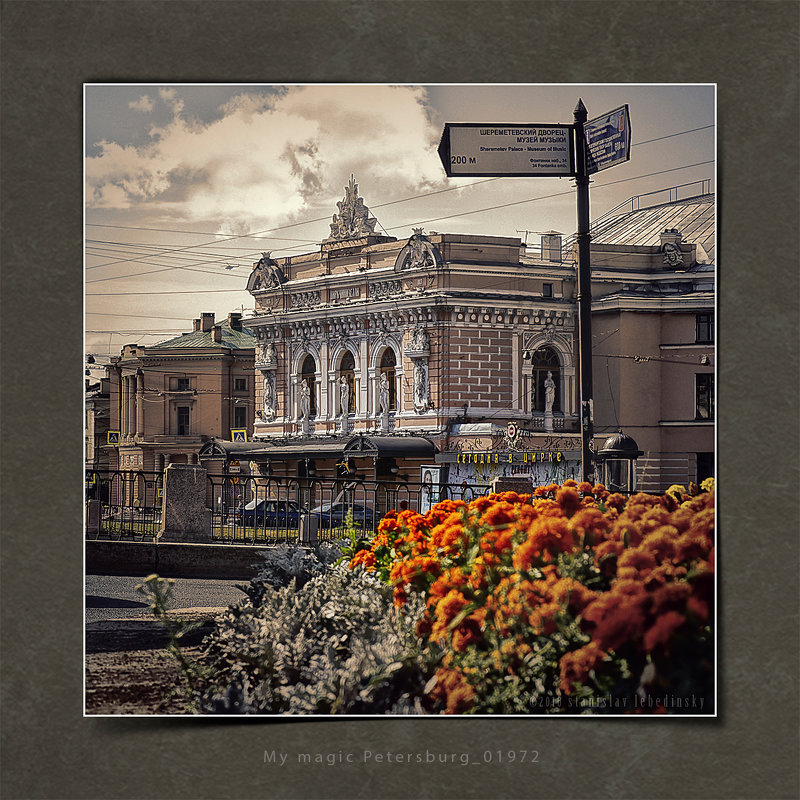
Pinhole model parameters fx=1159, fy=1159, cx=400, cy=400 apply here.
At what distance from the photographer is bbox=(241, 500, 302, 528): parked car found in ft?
22.5

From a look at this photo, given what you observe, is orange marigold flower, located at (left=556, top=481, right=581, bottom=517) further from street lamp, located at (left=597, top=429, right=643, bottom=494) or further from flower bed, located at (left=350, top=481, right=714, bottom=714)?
street lamp, located at (left=597, top=429, right=643, bottom=494)

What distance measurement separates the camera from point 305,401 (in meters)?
7.08

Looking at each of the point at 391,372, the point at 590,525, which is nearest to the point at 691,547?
the point at 590,525

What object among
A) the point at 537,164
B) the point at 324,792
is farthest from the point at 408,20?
the point at 324,792

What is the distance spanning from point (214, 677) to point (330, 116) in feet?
9.96

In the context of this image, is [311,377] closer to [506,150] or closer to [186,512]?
[186,512]

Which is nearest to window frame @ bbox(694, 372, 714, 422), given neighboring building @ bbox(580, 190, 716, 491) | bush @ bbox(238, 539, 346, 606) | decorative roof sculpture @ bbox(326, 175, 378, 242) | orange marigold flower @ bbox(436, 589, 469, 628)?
neighboring building @ bbox(580, 190, 716, 491)

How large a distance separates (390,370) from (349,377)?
0.33m

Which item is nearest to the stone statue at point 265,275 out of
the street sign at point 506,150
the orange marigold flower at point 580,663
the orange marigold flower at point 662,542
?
the street sign at point 506,150

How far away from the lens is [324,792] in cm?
583

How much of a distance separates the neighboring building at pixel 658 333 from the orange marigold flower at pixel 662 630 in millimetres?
1096
